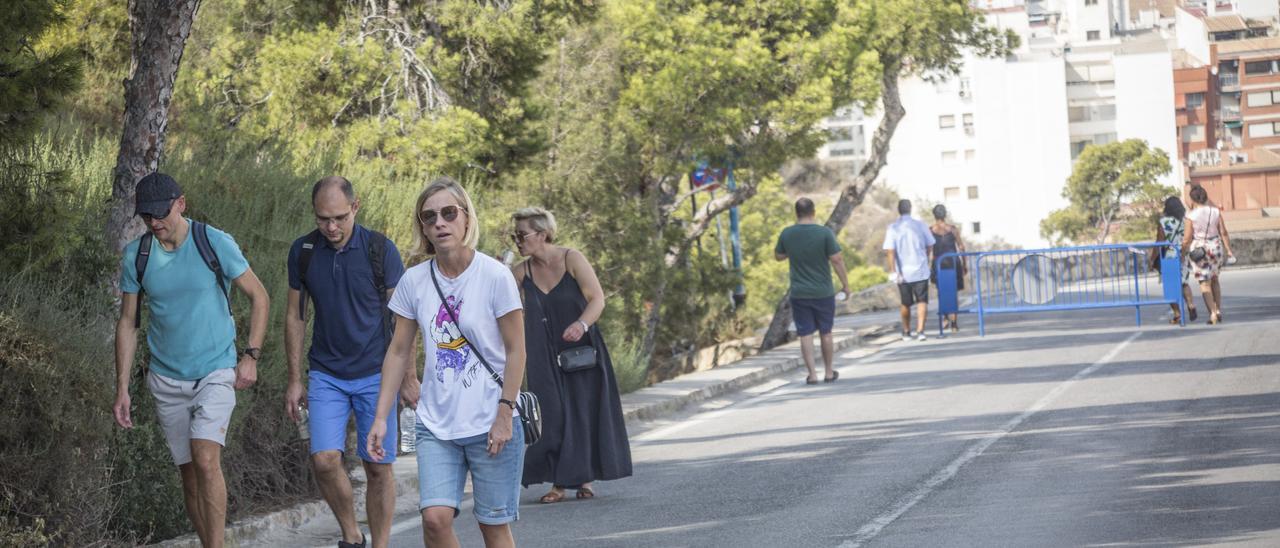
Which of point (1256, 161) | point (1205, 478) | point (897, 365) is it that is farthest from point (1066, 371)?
point (1256, 161)

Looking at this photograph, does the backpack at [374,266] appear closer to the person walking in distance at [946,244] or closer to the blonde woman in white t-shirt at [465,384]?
the blonde woman in white t-shirt at [465,384]

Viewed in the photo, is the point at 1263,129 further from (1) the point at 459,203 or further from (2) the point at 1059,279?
(1) the point at 459,203

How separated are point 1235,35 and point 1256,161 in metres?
23.9

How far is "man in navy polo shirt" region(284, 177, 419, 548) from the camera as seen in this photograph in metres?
7.44

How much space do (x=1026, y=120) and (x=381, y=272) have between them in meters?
114

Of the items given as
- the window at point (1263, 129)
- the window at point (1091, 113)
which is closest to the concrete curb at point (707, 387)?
the window at point (1263, 129)

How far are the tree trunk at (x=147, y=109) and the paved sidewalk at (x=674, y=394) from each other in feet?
5.26

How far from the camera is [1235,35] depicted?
11288cm

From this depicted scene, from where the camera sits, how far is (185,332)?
7.18 m

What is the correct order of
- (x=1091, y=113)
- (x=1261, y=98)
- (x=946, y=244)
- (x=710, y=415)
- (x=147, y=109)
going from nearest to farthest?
(x=147, y=109) → (x=710, y=415) → (x=946, y=244) → (x=1261, y=98) → (x=1091, y=113)

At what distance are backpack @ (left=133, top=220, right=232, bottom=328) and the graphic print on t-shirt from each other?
193 cm

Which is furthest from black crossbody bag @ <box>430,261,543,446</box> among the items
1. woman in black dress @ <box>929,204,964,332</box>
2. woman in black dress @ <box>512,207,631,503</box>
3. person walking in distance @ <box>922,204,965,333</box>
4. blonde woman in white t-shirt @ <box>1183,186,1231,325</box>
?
woman in black dress @ <box>929,204,964,332</box>

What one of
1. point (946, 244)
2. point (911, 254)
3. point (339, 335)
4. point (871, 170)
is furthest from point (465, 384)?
point (871, 170)

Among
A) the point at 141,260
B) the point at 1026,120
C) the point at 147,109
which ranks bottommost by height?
the point at 141,260
